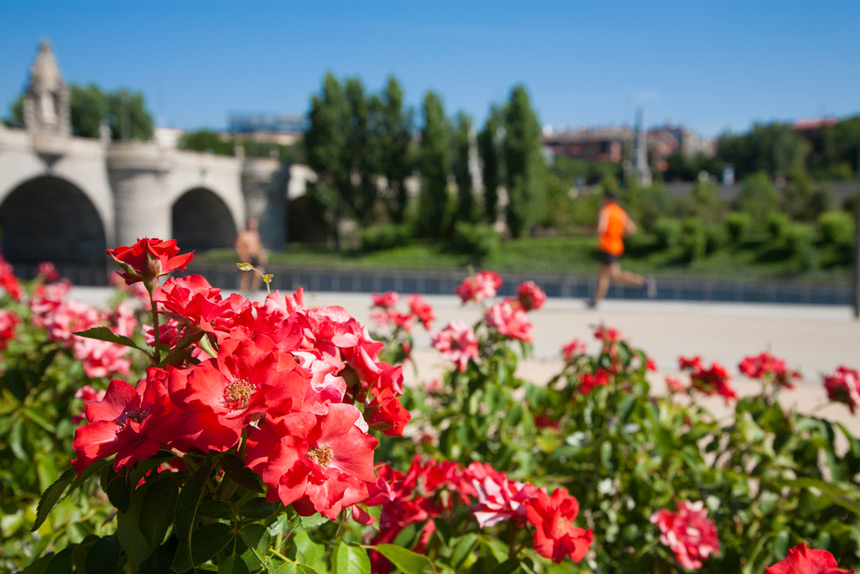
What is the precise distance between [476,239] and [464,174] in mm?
2777

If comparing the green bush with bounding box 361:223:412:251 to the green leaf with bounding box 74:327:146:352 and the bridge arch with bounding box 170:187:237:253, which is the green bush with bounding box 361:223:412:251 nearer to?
the bridge arch with bounding box 170:187:237:253

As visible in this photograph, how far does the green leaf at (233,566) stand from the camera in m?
0.79

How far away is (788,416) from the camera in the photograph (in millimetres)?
2180

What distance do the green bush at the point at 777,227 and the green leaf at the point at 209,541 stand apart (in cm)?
2268

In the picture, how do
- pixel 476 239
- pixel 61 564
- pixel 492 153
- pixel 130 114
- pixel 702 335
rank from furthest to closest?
pixel 130 114 → pixel 492 153 → pixel 476 239 → pixel 702 335 → pixel 61 564

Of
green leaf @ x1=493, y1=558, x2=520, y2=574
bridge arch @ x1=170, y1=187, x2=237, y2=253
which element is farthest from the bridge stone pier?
green leaf @ x1=493, y1=558, x2=520, y2=574

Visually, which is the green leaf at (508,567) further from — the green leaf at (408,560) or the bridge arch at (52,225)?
the bridge arch at (52,225)

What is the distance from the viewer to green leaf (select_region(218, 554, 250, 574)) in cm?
79

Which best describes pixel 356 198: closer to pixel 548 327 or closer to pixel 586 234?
pixel 586 234

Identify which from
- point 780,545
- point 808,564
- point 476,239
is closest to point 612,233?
point 780,545

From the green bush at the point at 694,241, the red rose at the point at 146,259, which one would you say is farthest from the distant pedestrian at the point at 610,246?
the green bush at the point at 694,241

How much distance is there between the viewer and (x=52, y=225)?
84.8 ft

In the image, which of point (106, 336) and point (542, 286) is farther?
point (542, 286)

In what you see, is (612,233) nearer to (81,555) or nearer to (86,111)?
(81,555)
